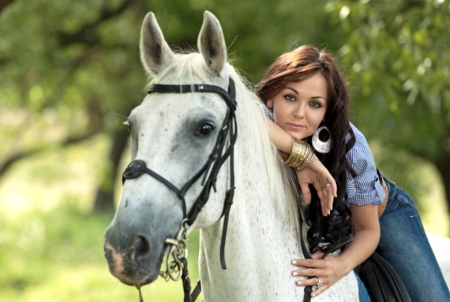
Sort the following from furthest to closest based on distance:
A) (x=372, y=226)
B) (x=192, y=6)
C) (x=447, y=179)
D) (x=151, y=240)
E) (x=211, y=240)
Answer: (x=447, y=179)
(x=192, y=6)
(x=372, y=226)
(x=211, y=240)
(x=151, y=240)

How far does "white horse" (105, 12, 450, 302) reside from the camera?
7.21ft

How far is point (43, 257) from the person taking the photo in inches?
528

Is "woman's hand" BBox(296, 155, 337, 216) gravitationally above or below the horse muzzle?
above

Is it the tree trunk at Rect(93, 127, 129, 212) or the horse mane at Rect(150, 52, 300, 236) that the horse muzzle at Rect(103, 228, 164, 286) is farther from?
the tree trunk at Rect(93, 127, 129, 212)

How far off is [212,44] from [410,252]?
4.71 ft

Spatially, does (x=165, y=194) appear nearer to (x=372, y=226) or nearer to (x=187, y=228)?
(x=187, y=228)

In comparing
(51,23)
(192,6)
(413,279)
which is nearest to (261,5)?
(192,6)

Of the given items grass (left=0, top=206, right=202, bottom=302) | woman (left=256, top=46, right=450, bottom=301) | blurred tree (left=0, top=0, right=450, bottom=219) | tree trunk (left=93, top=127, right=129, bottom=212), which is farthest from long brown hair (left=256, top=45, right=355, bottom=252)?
tree trunk (left=93, top=127, right=129, bottom=212)

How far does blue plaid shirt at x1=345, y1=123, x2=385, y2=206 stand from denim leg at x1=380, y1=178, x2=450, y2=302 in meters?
0.33

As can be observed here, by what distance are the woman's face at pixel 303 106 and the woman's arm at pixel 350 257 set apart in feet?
1.41

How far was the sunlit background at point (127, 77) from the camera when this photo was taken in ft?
17.9

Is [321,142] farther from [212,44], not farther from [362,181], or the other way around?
[212,44]

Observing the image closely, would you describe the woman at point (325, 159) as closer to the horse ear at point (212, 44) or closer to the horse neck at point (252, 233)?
the horse neck at point (252, 233)

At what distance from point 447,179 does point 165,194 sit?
1132cm
